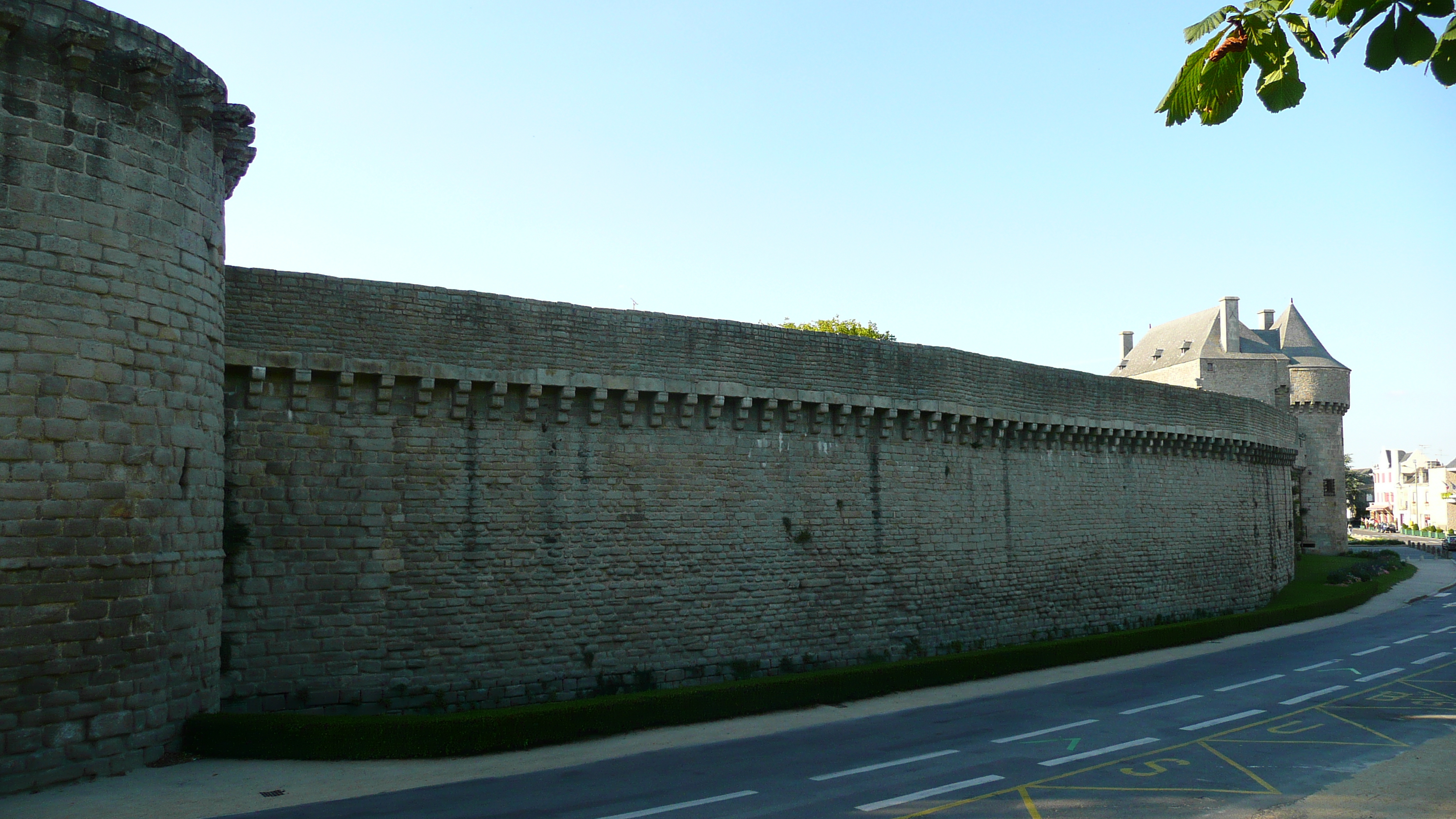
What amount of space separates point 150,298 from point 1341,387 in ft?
191

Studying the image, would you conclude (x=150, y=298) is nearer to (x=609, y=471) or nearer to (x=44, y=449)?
(x=44, y=449)

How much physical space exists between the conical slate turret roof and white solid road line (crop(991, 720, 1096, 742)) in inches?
1824

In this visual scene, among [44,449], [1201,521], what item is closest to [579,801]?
[44,449]

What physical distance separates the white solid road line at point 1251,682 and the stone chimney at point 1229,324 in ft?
105

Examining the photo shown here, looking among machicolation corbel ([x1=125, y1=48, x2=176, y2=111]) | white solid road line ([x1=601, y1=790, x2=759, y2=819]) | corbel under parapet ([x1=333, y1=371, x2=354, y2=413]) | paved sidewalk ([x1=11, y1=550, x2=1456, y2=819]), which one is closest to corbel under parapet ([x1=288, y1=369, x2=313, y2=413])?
corbel under parapet ([x1=333, y1=371, x2=354, y2=413])

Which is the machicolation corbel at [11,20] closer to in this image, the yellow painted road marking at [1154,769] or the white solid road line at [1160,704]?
the yellow painted road marking at [1154,769]

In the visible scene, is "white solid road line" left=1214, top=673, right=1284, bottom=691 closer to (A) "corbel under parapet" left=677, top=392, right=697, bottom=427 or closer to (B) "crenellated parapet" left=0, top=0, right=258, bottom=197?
(A) "corbel under parapet" left=677, top=392, right=697, bottom=427

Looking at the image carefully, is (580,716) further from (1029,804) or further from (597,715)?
(1029,804)

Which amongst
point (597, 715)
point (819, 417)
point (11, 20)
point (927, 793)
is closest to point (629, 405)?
point (819, 417)

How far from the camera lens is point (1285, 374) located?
47719 millimetres

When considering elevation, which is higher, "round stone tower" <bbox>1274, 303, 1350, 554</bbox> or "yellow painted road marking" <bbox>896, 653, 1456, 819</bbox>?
"round stone tower" <bbox>1274, 303, 1350, 554</bbox>

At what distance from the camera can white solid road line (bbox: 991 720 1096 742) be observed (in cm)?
1419

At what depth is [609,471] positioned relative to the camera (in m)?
16.4

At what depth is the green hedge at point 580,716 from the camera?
1175 centimetres
